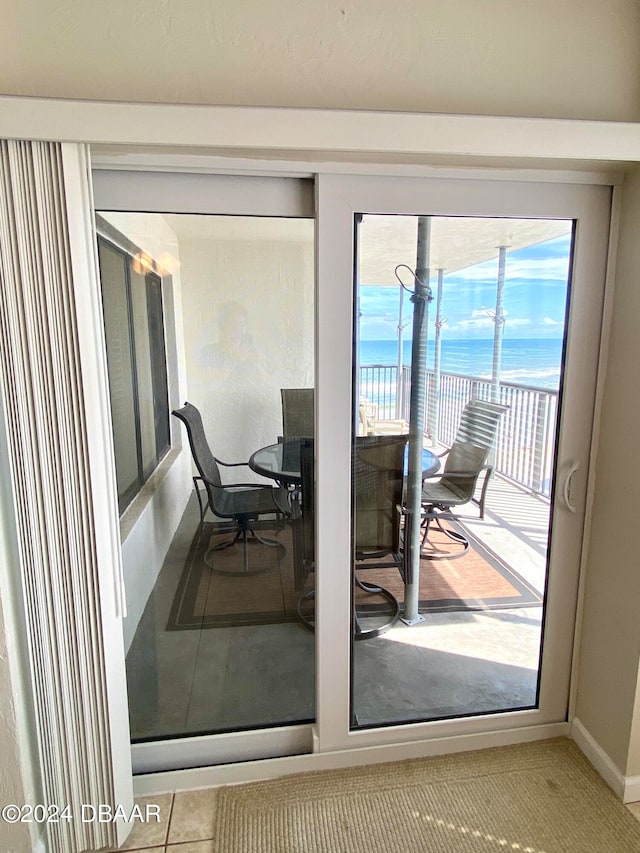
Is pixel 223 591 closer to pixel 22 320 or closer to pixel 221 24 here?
pixel 22 320

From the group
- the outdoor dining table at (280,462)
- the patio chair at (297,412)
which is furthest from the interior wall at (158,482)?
the patio chair at (297,412)

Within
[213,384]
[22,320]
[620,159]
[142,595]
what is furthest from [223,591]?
[620,159]

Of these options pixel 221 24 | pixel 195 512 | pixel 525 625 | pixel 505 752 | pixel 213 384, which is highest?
pixel 221 24

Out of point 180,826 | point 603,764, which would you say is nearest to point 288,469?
point 180,826

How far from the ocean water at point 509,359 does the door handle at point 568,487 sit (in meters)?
0.30

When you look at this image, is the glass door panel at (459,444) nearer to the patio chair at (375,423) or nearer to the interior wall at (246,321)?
the patio chair at (375,423)

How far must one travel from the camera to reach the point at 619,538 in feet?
5.37

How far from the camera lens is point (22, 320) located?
49.8 inches

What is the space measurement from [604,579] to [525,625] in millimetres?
402

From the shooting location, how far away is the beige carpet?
4.92 feet

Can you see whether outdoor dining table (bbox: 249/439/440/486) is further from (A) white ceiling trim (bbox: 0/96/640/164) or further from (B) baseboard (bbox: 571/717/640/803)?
(B) baseboard (bbox: 571/717/640/803)

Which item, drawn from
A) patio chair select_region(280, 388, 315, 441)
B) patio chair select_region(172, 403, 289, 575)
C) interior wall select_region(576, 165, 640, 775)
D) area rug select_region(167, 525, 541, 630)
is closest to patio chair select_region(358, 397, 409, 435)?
patio chair select_region(280, 388, 315, 441)

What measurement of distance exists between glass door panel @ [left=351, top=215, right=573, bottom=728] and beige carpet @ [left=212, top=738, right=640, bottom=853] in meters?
0.19

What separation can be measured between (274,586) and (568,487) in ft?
3.74
